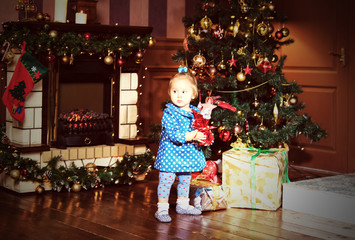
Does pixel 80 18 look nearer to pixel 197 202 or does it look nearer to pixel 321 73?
pixel 197 202

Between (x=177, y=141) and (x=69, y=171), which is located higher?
(x=177, y=141)

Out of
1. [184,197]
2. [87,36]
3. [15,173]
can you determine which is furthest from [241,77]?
[15,173]

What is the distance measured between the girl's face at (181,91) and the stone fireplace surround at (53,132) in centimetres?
127

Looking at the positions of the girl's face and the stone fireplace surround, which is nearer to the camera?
the girl's face

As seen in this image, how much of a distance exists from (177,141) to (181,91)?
328mm

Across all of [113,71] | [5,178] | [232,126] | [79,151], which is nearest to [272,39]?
[232,126]

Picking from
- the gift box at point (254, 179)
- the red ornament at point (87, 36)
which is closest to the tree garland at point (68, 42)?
the red ornament at point (87, 36)

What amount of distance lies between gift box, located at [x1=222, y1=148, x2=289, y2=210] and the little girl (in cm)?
40

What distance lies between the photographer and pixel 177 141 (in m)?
3.58

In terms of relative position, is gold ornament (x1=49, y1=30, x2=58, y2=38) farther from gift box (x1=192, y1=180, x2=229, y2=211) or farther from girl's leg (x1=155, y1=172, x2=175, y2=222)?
gift box (x1=192, y1=180, x2=229, y2=211)

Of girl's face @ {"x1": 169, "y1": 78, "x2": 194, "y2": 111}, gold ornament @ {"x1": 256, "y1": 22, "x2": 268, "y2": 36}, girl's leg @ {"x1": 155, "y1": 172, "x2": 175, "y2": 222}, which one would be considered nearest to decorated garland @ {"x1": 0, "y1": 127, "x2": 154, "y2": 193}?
girl's leg @ {"x1": 155, "y1": 172, "x2": 175, "y2": 222}

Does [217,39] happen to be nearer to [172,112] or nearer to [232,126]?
[232,126]

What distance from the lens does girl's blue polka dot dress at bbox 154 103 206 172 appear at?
3623 mm

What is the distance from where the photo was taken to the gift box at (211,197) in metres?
3.87
